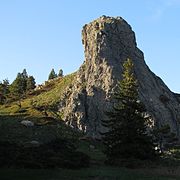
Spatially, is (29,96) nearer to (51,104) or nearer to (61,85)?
(61,85)

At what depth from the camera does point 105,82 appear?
99375mm

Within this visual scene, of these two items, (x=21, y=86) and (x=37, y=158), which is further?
(x=21, y=86)

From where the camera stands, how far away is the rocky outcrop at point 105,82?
9225 centimetres

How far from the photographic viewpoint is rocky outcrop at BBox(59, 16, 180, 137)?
92.2 metres

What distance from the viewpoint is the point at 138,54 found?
11069cm

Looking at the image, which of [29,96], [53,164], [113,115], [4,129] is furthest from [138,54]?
[53,164]

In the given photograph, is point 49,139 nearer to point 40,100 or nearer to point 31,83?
point 40,100

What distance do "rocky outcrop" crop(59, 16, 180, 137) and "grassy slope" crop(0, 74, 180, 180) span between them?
783 cm

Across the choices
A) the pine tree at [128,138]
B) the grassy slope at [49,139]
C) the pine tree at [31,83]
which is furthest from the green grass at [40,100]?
the pine tree at [128,138]

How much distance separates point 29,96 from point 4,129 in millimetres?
65044

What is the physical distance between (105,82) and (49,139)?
3595cm

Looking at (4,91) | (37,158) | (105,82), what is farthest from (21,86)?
(37,158)

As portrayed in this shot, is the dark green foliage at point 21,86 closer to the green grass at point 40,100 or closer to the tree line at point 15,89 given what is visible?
the tree line at point 15,89

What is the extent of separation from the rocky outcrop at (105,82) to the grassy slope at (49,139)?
783cm
